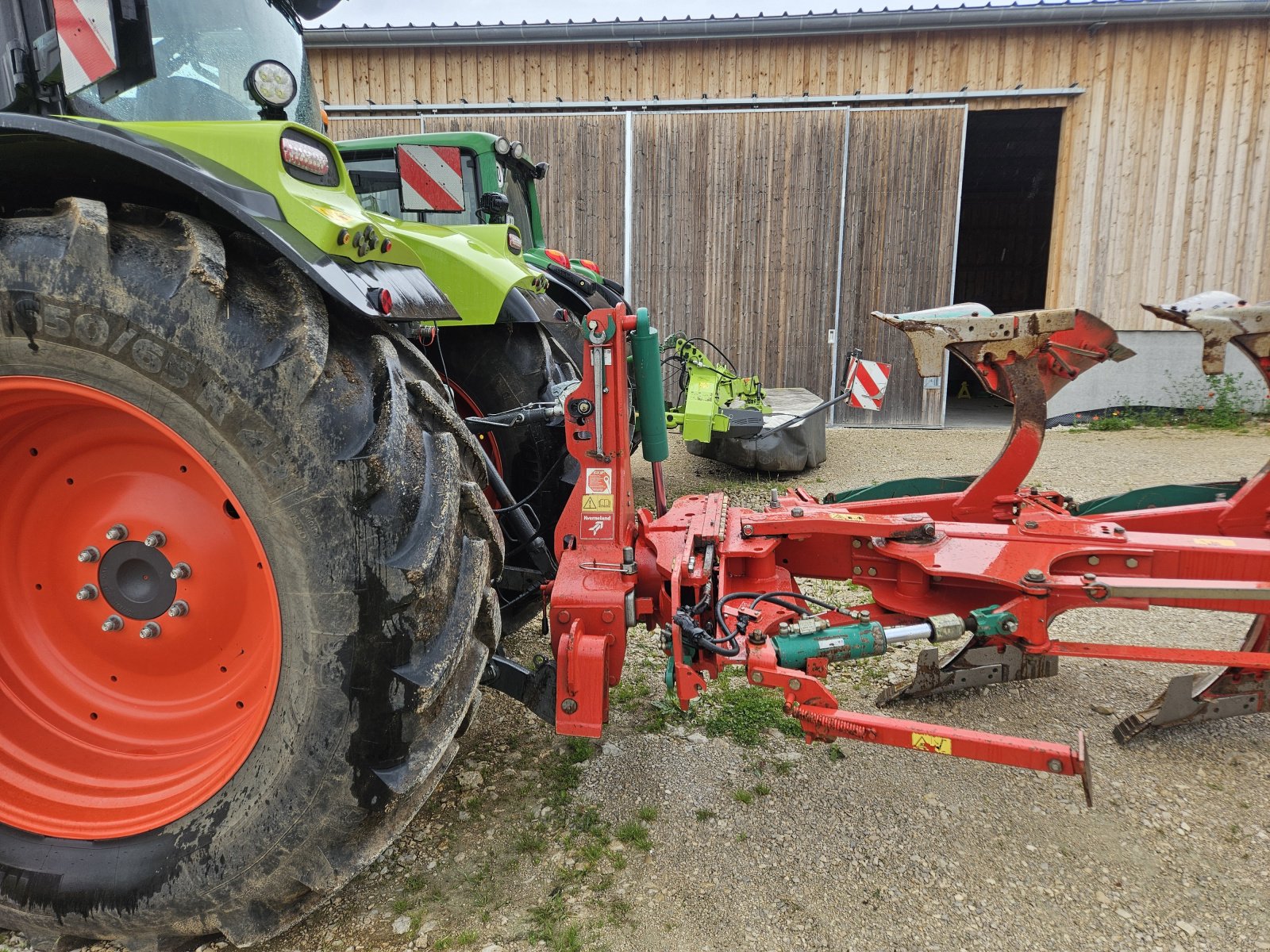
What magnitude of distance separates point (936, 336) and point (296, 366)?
1.83 metres

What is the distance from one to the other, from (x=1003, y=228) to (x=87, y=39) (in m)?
17.8

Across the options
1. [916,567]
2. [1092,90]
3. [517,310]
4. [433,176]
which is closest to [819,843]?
[916,567]

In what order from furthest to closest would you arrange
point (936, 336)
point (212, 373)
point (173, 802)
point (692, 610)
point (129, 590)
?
1. point (936, 336)
2. point (692, 610)
3. point (129, 590)
4. point (173, 802)
5. point (212, 373)

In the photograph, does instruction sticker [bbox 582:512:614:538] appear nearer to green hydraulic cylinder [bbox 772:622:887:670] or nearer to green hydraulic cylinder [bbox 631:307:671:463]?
green hydraulic cylinder [bbox 631:307:671:463]

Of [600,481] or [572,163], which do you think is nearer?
[600,481]

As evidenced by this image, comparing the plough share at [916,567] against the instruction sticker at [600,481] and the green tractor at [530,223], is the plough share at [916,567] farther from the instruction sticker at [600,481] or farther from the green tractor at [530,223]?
the green tractor at [530,223]

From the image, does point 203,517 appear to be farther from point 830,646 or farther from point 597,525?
point 830,646

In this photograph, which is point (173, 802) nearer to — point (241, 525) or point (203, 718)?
point (203, 718)

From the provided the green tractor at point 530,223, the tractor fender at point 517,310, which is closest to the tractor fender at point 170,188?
the tractor fender at point 517,310

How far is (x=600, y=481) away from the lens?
1.94m

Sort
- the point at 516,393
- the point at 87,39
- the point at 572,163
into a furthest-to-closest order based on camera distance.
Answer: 1. the point at 572,163
2. the point at 516,393
3. the point at 87,39

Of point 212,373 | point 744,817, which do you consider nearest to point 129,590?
point 212,373

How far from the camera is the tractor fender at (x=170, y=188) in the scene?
1.33m

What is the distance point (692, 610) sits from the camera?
184cm
